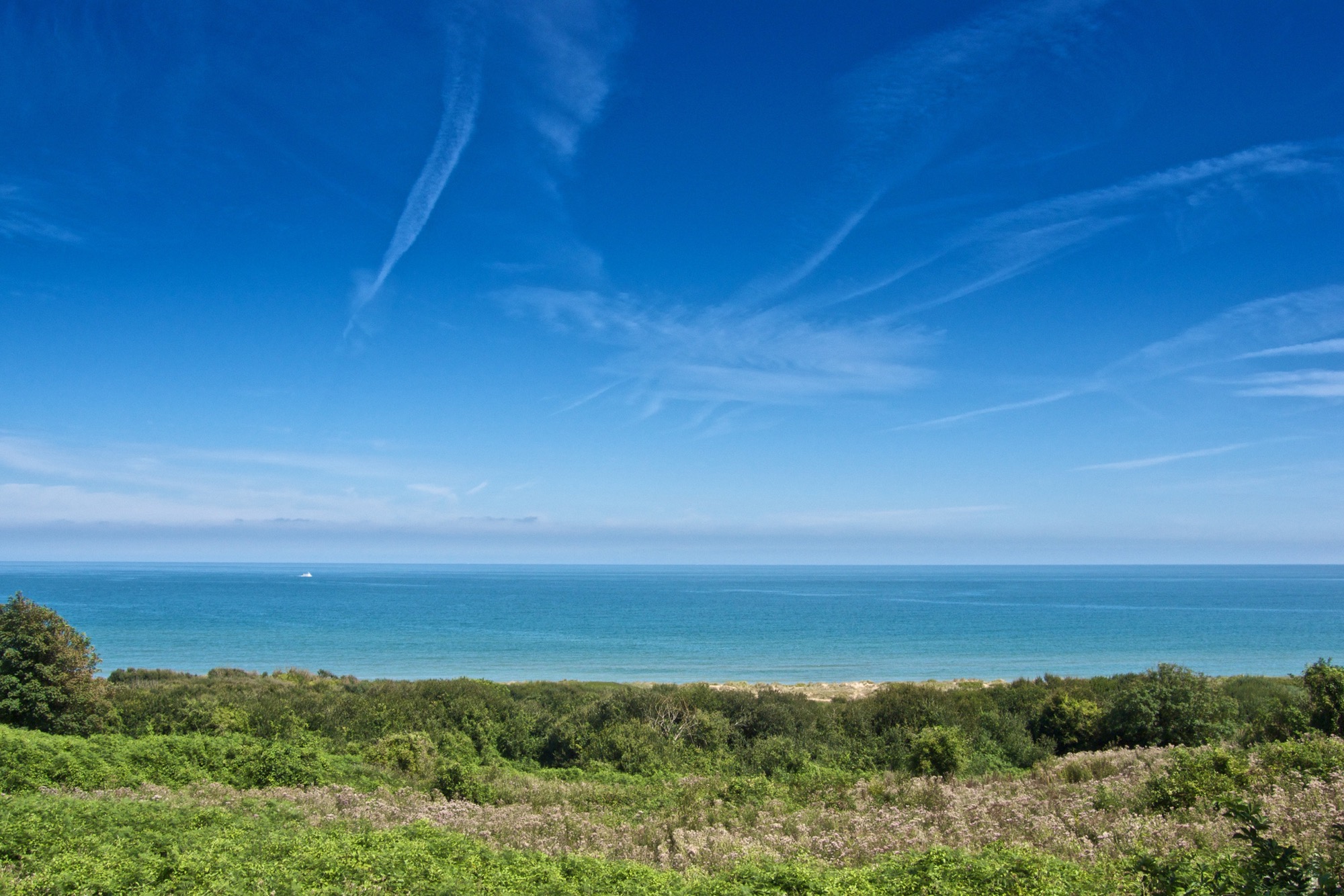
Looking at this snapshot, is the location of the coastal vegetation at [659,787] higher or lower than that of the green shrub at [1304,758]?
lower

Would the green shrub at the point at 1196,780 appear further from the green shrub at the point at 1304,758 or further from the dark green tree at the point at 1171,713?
the dark green tree at the point at 1171,713

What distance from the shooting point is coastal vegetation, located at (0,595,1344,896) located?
766 cm

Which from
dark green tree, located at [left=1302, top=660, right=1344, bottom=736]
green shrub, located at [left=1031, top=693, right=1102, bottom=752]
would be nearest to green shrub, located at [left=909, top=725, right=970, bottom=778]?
green shrub, located at [left=1031, top=693, right=1102, bottom=752]

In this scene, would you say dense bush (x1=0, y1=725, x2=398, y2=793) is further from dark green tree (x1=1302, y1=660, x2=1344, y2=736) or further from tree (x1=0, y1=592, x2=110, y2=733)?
dark green tree (x1=1302, y1=660, x2=1344, y2=736)

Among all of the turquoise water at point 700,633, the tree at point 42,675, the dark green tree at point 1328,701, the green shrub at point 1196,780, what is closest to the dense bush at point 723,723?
the dark green tree at point 1328,701

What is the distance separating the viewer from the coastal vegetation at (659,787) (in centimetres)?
766

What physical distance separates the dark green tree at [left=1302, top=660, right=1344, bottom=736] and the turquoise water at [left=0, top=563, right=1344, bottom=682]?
30.6 meters

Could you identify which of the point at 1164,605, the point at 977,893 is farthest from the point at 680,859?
the point at 1164,605

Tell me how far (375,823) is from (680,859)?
507 cm

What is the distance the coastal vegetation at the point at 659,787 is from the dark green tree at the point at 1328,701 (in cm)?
4

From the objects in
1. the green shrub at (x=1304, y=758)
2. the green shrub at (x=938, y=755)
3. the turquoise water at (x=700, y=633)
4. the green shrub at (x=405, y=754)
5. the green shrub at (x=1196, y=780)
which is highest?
the green shrub at (x=1304, y=758)

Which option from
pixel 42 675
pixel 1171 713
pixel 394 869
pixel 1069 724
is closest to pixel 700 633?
pixel 1069 724

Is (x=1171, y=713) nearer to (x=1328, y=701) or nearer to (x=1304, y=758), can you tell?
(x=1328, y=701)

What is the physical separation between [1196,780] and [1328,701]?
848 centimetres
